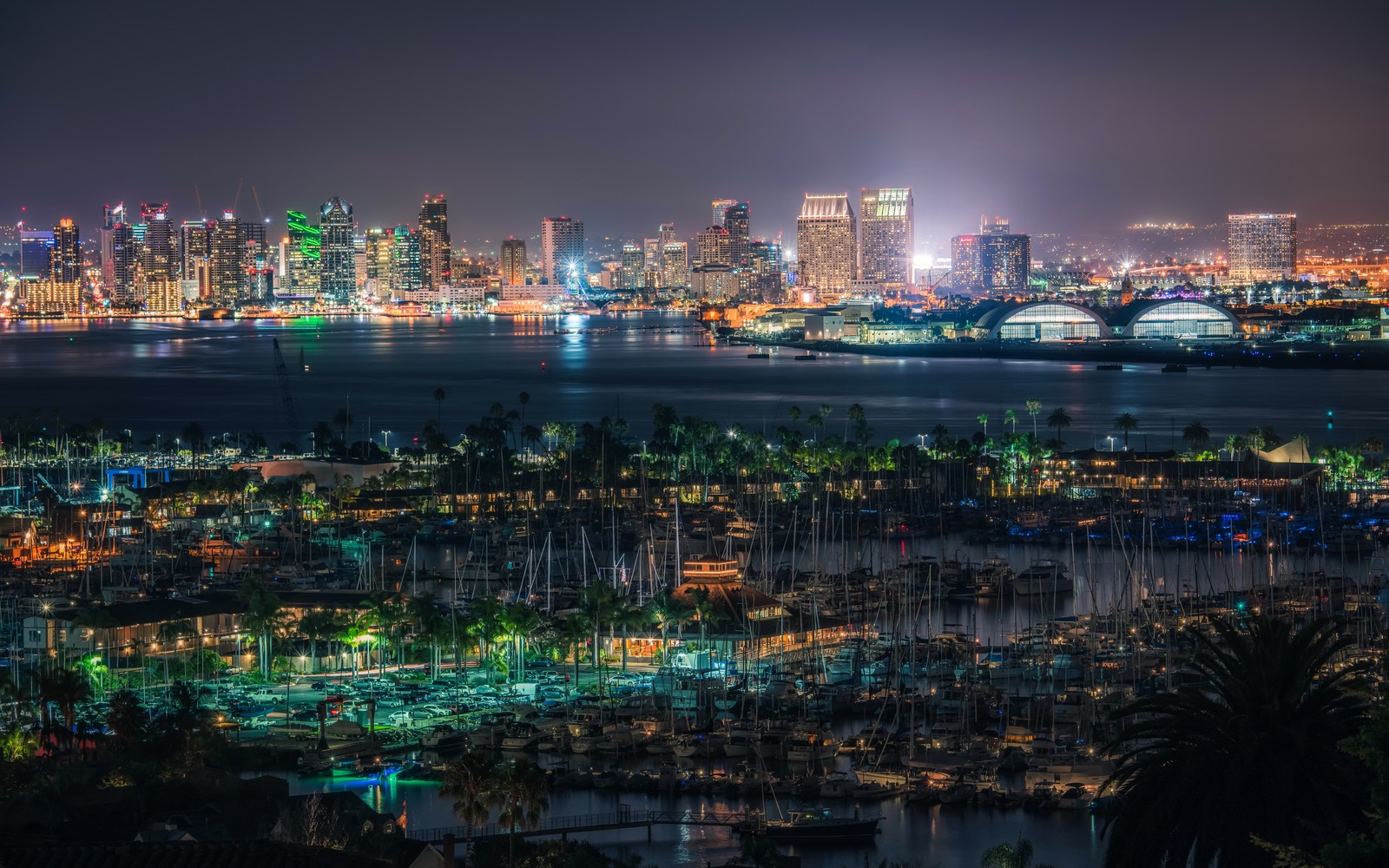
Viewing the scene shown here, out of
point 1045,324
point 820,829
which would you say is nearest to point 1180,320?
point 1045,324

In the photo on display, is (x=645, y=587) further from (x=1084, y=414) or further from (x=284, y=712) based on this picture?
(x=1084, y=414)

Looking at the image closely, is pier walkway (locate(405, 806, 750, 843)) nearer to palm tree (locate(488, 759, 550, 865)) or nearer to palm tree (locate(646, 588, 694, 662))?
palm tree (locate(488, 759, 550, 865))

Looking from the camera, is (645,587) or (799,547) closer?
(645,587)

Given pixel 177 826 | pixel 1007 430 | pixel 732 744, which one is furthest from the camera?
pixel 1007 430

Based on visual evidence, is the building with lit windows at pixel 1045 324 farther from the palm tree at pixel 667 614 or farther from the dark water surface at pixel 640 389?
the palm tree at pixel 667 614

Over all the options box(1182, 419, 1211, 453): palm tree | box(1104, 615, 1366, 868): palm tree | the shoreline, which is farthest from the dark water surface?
box(1104, 615, 1366, 868): palm tree

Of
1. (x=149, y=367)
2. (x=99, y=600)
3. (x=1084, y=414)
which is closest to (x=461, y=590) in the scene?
(x=99, y=600)
